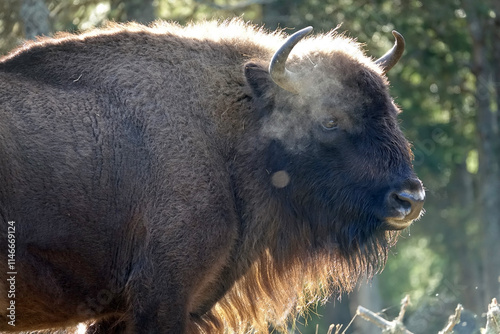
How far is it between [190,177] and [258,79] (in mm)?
967

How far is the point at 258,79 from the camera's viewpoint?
5.30 metres

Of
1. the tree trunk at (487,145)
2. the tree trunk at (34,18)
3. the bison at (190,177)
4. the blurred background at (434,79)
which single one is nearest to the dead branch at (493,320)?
the bison at (190,177)

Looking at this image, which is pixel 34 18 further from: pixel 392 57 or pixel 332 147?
pixel 332 147

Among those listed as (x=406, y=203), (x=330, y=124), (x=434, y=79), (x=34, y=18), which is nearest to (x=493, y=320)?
(x=406, y=203)

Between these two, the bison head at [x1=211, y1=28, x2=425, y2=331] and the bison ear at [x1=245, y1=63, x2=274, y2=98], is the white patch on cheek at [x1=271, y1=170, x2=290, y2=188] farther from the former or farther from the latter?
the bison ear at [x1=245, y1=63, x2=274, y2=98]

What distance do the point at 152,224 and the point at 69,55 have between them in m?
1.38

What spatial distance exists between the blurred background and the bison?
4703mm

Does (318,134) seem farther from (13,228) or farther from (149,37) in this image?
(13,228)

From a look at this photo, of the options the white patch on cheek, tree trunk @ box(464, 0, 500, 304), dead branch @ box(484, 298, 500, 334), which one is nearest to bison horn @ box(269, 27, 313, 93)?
the white patch on cheek

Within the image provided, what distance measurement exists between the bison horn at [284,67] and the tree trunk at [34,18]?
3.99m

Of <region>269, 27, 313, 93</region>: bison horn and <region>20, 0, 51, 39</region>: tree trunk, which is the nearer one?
<region>269, 27, 313, 93</region>: bison horn

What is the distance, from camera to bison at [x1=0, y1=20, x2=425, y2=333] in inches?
182

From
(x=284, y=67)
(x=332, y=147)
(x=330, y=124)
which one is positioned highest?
(x=284, y=67)

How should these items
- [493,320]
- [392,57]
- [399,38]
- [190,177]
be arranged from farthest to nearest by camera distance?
1. [392,57]
2. [399,38]
3. [493,320]
4. [190,177]
